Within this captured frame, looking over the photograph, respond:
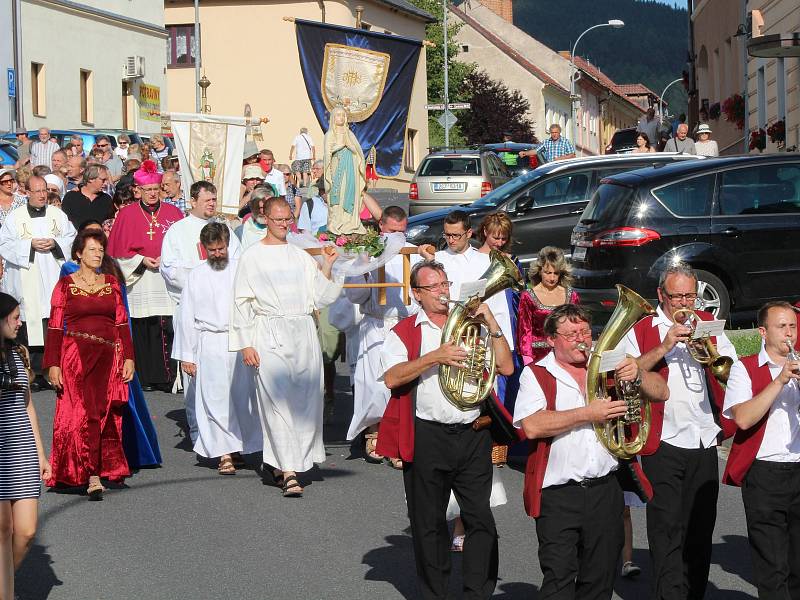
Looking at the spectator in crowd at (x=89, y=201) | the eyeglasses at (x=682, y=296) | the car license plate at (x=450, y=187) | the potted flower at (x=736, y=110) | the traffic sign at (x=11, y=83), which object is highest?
the traffic sign at (x=11, y=83)

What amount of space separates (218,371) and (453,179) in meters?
17.6

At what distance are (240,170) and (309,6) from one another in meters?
36.9

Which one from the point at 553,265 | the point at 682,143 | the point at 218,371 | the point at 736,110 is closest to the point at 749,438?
the point at 553,265

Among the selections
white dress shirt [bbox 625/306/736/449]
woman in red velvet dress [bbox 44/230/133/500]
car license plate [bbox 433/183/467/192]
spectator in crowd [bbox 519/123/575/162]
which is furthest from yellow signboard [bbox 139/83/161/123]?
white dress shirt [bbox 625/306/736/449]

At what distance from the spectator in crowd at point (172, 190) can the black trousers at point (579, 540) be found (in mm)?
11622

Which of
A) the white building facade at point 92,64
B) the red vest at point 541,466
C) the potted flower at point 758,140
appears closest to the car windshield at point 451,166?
the potted flower at point 758,140

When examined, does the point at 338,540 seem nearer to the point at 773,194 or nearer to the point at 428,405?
the point at 428,405

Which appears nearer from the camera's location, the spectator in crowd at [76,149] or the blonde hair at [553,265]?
the blonde hair at [553,265]

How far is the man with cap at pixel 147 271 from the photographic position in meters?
14.5

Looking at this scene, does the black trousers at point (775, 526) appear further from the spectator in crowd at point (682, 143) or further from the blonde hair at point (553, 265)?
the spectator in crowd at point (682, 143)

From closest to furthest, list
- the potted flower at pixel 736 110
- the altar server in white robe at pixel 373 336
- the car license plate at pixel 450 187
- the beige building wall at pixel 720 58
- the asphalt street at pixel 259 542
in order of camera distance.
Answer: the asphalt street at pixel 259 542, the altar server in white robe at pixel 373 336, the car license plate at pixel 450 187, the potted flower at pixel 736 110, the beige building wall at pixel 720 58

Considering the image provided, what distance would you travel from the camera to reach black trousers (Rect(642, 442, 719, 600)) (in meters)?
6.85

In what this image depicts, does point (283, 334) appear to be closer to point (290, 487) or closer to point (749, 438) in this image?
point (290, 487)

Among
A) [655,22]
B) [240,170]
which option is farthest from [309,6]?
[655,22]
